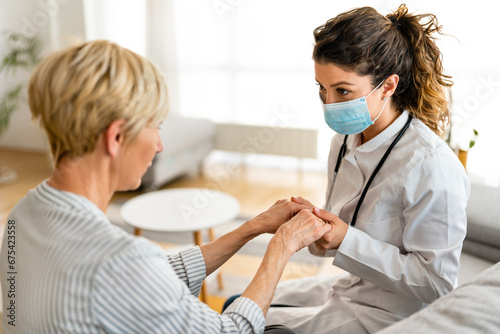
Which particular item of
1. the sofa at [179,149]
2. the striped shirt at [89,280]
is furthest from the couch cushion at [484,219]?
the sofa at [179,149]

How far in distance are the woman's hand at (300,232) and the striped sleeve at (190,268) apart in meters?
0.22

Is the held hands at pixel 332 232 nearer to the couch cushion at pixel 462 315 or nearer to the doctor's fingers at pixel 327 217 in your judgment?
the doctor's fingers at pixel 327 217

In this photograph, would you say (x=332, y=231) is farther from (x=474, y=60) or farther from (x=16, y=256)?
(x=474, y=60)

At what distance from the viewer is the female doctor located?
123 centimetres

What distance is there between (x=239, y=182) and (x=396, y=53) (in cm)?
334

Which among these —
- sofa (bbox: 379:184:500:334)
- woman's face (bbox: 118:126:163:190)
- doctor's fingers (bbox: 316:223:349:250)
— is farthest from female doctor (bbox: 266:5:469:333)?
woman's face (bbox: 118:126:163:190)

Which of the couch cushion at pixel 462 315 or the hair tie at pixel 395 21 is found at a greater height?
the hair tie at pixel 395 21

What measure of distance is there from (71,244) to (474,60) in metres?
4.00

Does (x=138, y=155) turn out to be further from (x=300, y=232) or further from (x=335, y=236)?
(x=335, y=236)

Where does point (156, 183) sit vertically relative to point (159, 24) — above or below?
below

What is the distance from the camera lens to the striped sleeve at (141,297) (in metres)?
0.83

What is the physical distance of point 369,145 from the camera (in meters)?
1.42

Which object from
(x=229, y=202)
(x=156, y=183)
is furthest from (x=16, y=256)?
(x=156, y=183)

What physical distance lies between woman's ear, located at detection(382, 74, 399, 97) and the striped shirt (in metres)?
0.80
